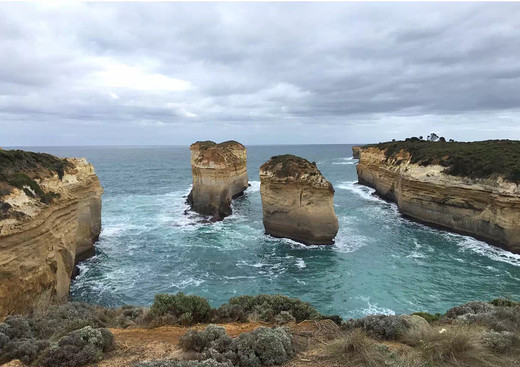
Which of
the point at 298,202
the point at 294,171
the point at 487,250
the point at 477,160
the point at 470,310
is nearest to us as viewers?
the point at 470,310

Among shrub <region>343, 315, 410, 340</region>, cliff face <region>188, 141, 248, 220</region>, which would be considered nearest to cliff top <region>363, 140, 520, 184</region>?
cliff face <region>188, 141, 248, 220</region>

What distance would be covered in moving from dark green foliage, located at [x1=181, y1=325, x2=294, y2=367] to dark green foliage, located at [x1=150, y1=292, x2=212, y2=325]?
7.63ft

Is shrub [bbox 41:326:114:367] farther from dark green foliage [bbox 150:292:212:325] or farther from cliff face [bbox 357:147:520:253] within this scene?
cliff face [bbox 357:147:520:253]

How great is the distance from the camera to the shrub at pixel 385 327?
7227mm

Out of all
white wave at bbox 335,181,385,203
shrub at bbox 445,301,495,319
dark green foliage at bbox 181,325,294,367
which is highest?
dark green foliage at bbox 181,325,294,367

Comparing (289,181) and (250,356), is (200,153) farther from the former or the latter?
(250,356)

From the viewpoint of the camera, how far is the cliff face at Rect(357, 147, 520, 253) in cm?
2253

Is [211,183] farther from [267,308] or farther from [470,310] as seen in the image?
[470,310]

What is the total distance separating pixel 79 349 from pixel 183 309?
3226mm

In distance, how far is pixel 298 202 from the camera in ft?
81.1

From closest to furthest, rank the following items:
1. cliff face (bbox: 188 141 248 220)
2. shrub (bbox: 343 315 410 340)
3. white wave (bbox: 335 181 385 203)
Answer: shrub (bbox: 343 315 410 340)
cliff face (bbox: 188 141 248 220)
white wave (bbox: 335 181 385 203)

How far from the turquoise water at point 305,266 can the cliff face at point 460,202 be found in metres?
1.11

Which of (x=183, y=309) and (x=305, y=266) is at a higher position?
(x=183, y=309)

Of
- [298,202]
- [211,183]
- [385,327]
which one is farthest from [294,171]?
[385,327]
